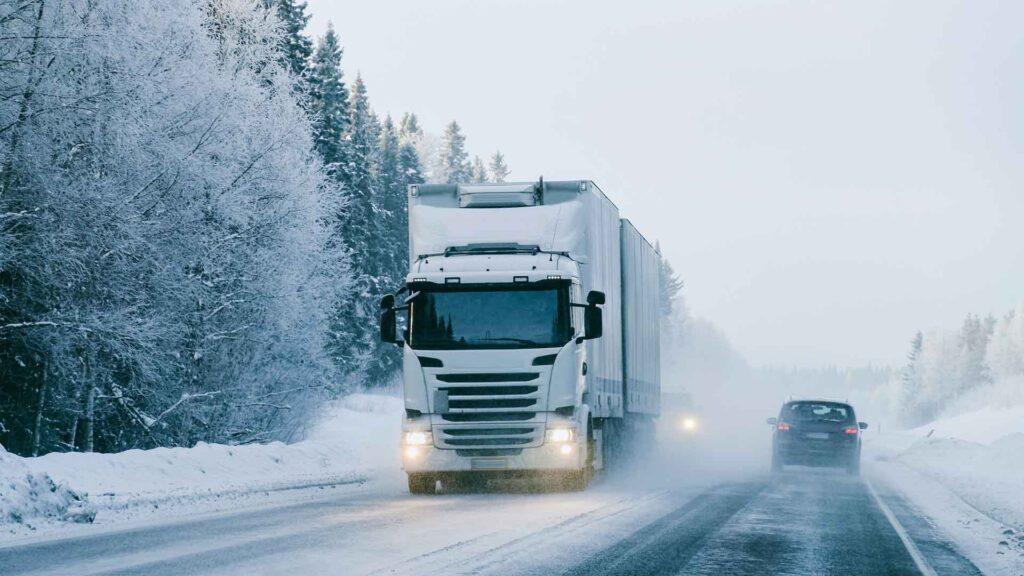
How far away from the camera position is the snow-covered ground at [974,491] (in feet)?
42.0

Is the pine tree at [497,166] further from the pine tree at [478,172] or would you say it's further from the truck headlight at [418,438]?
the truck headlight at [418,438]

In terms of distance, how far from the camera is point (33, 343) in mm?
20031

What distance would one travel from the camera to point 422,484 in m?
18.2

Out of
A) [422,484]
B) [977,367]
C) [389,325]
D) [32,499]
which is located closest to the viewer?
[32,499]

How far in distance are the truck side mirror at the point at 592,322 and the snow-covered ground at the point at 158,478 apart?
527cm

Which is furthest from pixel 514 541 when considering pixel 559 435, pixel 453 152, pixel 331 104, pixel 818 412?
pixel 453 152

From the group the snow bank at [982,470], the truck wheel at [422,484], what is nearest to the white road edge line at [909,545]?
the snow bank at [982,470]

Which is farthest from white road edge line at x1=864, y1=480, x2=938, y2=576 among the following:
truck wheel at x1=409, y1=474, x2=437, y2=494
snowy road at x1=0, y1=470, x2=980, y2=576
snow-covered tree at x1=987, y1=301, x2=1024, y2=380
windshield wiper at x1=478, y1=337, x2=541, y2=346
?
snow-covered tree at x1=987, y1=301, x2=1024, y2=380

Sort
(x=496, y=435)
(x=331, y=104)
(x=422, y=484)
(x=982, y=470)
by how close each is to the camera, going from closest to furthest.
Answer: (x=496, y=435), (x=422, y=484), (x=982, y=470), (x=331, y=104)

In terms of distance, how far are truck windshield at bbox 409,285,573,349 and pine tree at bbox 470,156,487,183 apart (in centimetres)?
8651

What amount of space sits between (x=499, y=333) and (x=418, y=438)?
6.09 feet

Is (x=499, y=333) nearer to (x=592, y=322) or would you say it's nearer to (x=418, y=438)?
(x=592, y=322)

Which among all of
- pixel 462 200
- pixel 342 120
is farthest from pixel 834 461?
pixel 342 120

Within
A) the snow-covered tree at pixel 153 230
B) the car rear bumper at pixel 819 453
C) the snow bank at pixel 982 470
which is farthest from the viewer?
the car rear bumper at pixel 819 453
